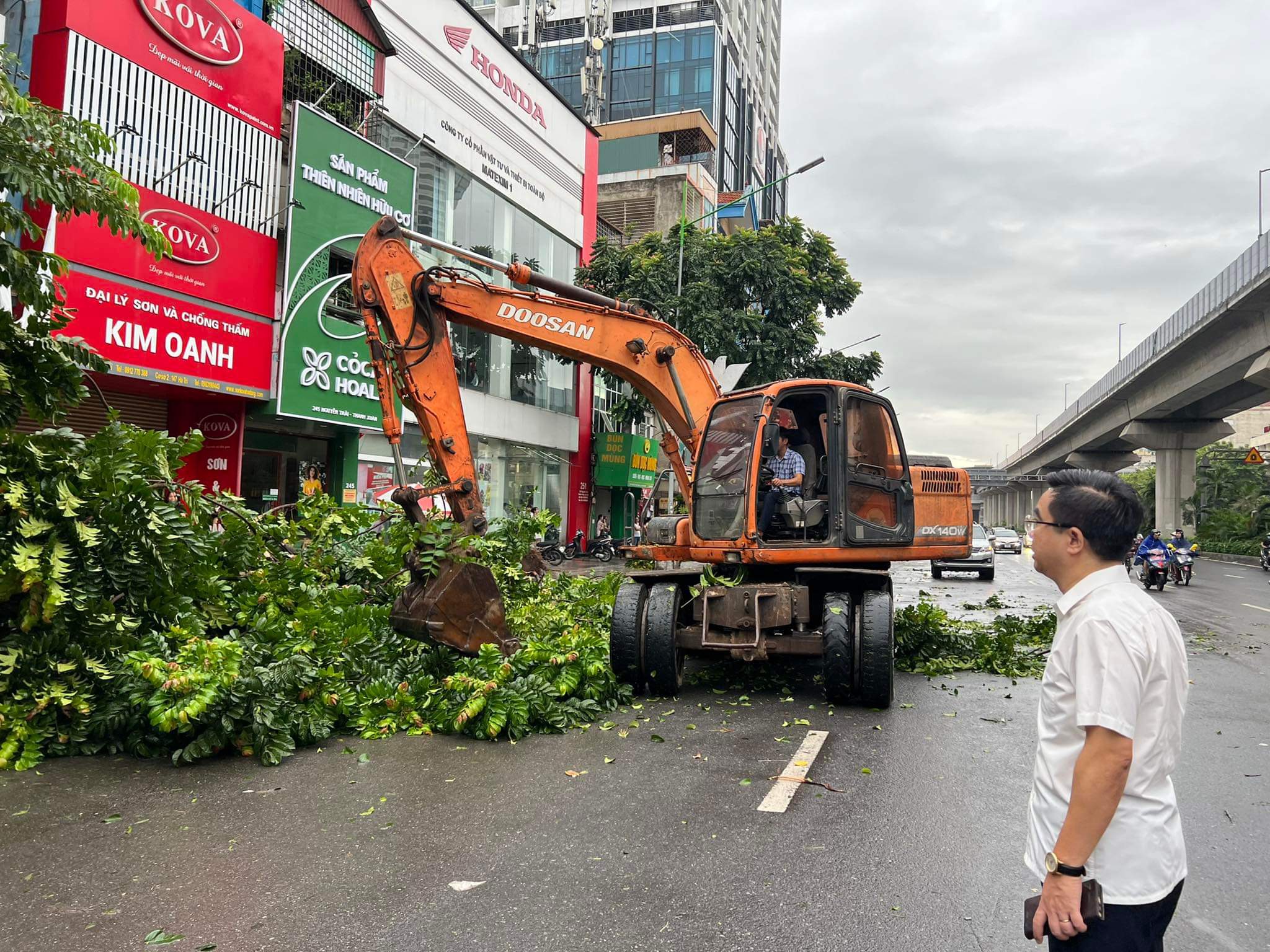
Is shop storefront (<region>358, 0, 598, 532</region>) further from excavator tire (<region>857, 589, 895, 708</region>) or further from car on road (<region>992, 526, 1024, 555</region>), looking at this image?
car on road (<region>992, 526, 1024, 555</region>)

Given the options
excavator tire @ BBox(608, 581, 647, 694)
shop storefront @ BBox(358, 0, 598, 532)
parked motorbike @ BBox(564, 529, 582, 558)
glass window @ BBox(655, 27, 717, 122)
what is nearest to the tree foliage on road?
excavator tire @ BBox(608, 581, 647, 694)

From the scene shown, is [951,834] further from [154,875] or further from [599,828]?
[154,875]

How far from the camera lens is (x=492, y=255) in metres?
26.9

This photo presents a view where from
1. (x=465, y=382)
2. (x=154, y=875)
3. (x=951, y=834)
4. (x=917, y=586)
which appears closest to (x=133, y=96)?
(x=465, y=382)

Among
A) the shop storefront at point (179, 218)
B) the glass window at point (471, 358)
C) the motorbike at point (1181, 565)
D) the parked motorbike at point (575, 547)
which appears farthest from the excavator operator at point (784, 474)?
the parked motorbike at point (575, 547)

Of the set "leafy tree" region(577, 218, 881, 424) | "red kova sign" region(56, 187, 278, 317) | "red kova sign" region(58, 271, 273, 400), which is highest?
"leafy tree" region(577, 218, 881, 424)

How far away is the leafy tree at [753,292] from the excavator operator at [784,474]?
63.6 feet

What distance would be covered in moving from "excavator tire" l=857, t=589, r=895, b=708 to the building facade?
11.4 m

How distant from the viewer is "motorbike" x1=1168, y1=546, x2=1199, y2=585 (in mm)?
23156

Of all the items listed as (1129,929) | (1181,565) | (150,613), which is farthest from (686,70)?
(1129,929)

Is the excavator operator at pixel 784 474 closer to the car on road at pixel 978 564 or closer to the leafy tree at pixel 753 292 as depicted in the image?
the car on road at pixel 978 564

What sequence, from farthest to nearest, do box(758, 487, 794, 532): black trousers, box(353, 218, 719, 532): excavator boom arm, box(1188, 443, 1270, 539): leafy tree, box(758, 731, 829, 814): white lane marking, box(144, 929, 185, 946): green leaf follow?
box(1188, 443, 1270, 539): leafy tree, box(353, 218, 719, 532): excavator boom arm, box(758, 487, 794, 532): black trousers, box(758, 731, 829, 814): white lane marking, box(144, 929, 185, 946): green leaf

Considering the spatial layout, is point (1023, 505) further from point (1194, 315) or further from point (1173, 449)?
point (1194, 315)

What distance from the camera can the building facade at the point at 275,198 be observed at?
15016mm
